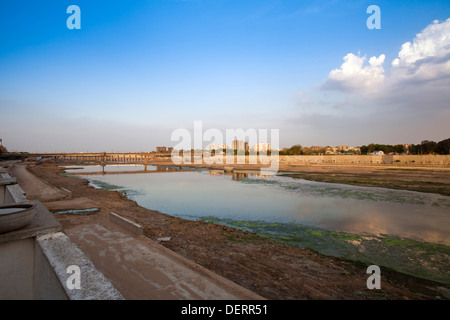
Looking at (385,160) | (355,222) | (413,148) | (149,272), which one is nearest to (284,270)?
(149,272)

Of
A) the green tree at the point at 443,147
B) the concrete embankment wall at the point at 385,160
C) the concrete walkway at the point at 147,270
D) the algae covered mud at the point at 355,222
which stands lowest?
the algae covered mud at the point at 355,222

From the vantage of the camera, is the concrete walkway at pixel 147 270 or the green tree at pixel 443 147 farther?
the green tree at pixel 443 147

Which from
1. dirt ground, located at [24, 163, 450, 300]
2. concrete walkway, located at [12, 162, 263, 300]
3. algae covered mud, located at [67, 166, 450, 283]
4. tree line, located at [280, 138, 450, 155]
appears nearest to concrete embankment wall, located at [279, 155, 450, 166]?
tree line, located at [280, 138, 450, 155]

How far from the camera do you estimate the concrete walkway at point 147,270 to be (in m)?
3.93

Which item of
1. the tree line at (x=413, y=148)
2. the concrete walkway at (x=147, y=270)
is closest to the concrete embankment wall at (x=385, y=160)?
the tree line at (x=413, y=148)

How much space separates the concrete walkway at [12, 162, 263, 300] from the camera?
3.93 m

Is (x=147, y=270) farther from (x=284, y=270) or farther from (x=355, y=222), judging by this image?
(x=355, y=222)

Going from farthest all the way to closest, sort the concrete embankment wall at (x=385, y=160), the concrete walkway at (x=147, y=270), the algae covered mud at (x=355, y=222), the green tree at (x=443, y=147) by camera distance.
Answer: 1. the green tree at (x=443, y=147)
2. the concrete embankment wall at (x=385, y=160)
3. the algae covered mud at (x=355, y=222)
4. the concrete walkway at (x=147, y=270)

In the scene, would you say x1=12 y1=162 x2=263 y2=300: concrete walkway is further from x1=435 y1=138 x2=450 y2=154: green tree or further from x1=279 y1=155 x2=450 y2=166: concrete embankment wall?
x1=435 y1=138 x2=450 y2=154: green tree

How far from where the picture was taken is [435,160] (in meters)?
56.9

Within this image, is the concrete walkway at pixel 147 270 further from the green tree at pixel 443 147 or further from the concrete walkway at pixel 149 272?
the green tree at pixel 443 147
